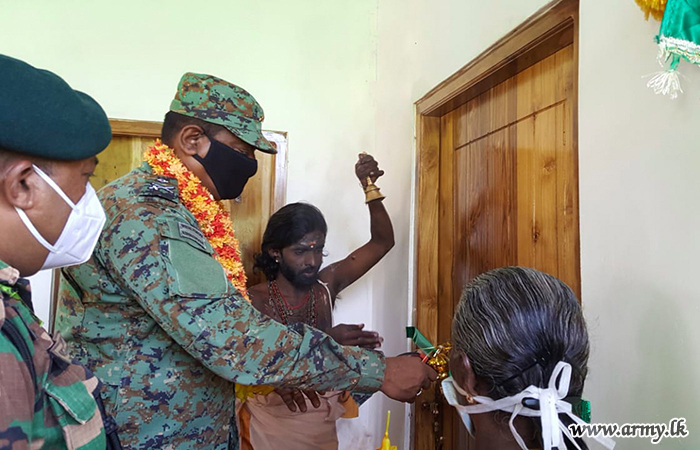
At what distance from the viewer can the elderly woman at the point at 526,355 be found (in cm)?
79

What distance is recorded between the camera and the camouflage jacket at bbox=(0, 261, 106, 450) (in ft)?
1.84

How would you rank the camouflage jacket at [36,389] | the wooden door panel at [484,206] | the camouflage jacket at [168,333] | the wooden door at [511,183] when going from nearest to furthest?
1. the camouflage jacket at [36,389]
2. the camouflage jacket at [168,333]
3. the wooden door at [511,183]
4. the wooden door panel at [484,206]

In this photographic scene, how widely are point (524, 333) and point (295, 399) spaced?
1224 mm

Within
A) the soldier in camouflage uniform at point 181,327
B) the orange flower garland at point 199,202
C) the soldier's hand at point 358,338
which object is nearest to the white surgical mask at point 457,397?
the soldier in camouflage uniform at point 181,327

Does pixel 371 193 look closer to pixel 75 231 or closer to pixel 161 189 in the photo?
pixel 161 189

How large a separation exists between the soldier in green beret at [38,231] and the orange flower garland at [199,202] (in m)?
0.53

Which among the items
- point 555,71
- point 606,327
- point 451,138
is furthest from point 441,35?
point 606,327

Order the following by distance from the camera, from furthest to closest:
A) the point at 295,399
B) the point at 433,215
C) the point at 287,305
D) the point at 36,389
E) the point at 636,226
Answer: the point at 433,215 < the point at 287,305 < the point at 295,399 < the point at 636,226 < the point at 36,389

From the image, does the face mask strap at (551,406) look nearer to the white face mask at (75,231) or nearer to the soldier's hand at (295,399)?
the white face mask at (75,231)

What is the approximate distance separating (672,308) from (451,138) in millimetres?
1340

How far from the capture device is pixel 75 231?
76cm

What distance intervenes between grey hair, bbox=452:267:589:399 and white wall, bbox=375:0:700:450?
226 millimetres

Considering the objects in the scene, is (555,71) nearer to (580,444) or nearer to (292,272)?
(580,444)

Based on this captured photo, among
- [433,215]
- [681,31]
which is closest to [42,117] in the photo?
[681,31]
